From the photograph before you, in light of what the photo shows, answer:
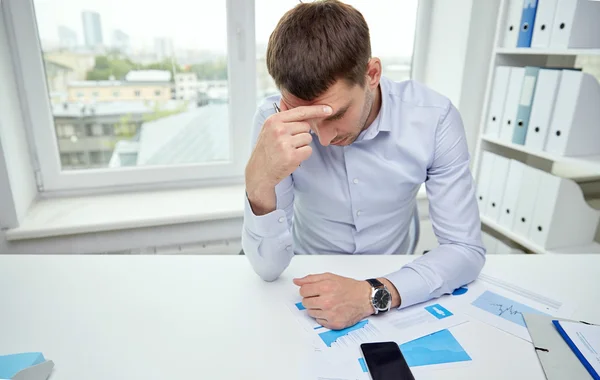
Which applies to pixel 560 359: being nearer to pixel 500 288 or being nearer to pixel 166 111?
pixel 500 288

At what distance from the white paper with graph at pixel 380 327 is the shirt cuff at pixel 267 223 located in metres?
0.18

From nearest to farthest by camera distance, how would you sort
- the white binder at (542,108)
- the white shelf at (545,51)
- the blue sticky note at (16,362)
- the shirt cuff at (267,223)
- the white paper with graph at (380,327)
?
the blue sticky note at (16,362)
the white paper with graph at (380,327)
the shirt cuff at (267,223)
the white shelf at (545,51)
the white binder at (542,108)

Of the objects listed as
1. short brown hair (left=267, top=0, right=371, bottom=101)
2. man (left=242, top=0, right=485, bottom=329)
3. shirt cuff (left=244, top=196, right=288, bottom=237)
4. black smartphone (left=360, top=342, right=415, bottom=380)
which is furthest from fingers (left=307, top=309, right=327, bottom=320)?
short brown hair (left=267, top=0, right=371, bottom=101)

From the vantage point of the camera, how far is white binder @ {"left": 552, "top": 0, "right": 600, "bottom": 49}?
1510mm

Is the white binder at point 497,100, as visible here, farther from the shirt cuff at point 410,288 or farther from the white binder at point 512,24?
the shirt cuff at point 410,288

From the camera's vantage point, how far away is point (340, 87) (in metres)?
0.93

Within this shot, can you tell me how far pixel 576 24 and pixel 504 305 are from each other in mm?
1206

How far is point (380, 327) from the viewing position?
85 centimetres

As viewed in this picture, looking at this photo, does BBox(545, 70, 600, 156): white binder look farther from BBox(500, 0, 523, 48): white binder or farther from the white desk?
the white desk

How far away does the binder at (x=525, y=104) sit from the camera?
1672mm

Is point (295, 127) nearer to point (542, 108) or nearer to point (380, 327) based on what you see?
point (380, 327)

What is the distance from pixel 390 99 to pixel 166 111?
1.22 m

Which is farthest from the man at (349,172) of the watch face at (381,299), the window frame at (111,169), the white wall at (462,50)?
the white wall at (462,50)

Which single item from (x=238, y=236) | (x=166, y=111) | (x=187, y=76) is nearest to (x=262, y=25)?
(x=187, y=76)
